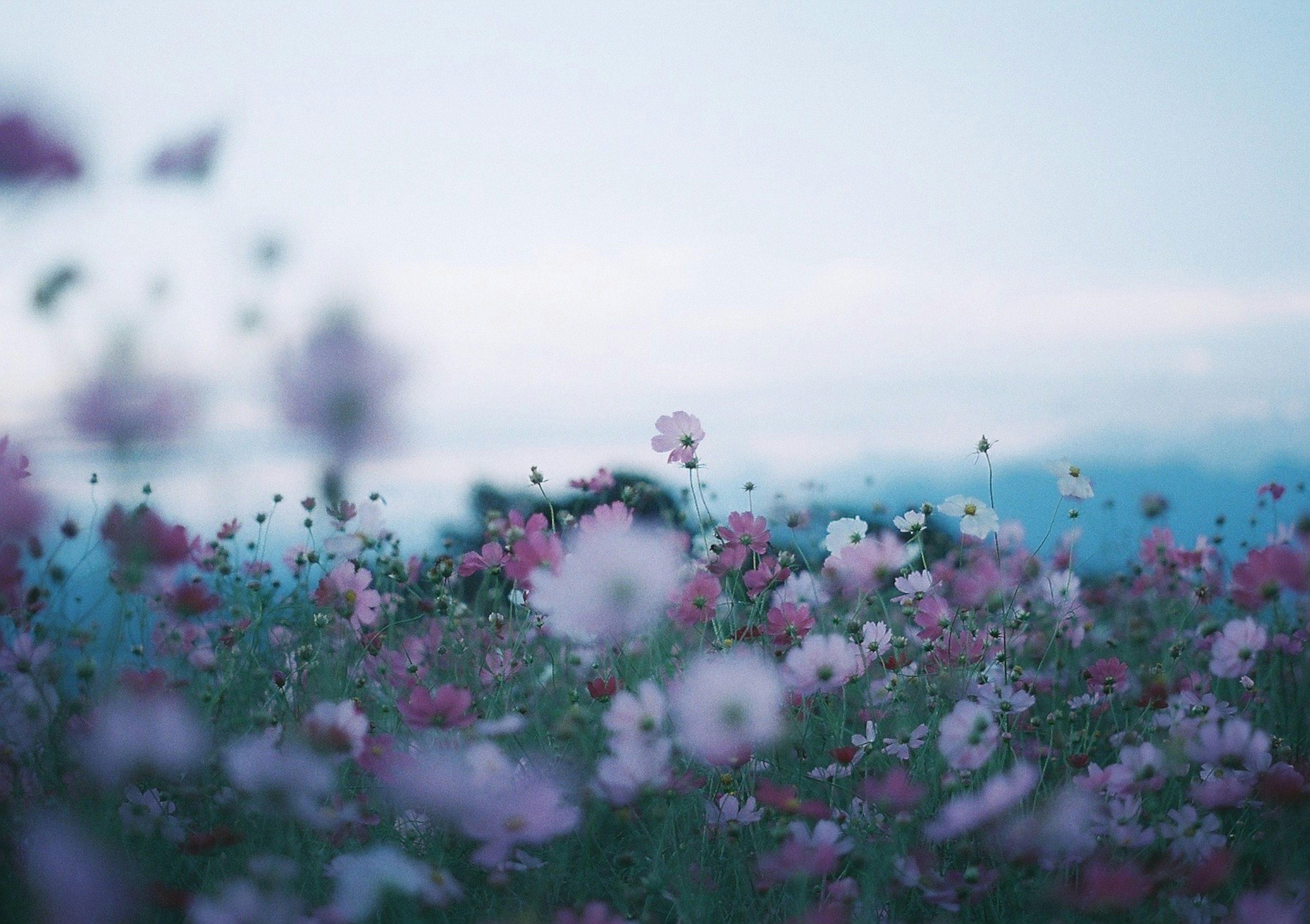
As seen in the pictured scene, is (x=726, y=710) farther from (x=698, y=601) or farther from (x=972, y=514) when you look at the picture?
(x=972, y=514)

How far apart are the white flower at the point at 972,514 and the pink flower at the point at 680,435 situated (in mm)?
377

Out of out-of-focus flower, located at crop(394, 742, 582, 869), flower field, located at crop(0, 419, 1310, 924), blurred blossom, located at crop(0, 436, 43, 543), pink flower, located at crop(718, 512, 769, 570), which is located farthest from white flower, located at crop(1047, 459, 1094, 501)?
blurred blossom, located at crop(0, 436, 43, 543)

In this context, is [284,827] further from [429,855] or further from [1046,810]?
[1046,810]

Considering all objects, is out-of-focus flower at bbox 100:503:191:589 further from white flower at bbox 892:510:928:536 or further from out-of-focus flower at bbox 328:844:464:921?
white flower at bbox 892:510:928:536

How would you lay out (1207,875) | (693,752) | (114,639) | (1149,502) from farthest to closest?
Result: (1149,502) < (114,639) < (693,752) < (1207,875)

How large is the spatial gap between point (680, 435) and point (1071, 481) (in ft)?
1.93

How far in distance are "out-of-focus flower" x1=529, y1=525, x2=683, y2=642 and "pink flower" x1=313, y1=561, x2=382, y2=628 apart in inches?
15.6

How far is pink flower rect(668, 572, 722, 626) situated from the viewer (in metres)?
1.30

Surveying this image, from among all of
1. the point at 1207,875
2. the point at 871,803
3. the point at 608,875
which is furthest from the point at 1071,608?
the point at 608,875

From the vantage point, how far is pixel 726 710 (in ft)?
3.49

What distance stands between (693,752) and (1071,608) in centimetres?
93

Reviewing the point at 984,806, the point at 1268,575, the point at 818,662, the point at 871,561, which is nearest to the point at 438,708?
the point at 818,662

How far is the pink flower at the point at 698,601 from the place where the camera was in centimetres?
130

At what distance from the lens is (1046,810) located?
116cm
